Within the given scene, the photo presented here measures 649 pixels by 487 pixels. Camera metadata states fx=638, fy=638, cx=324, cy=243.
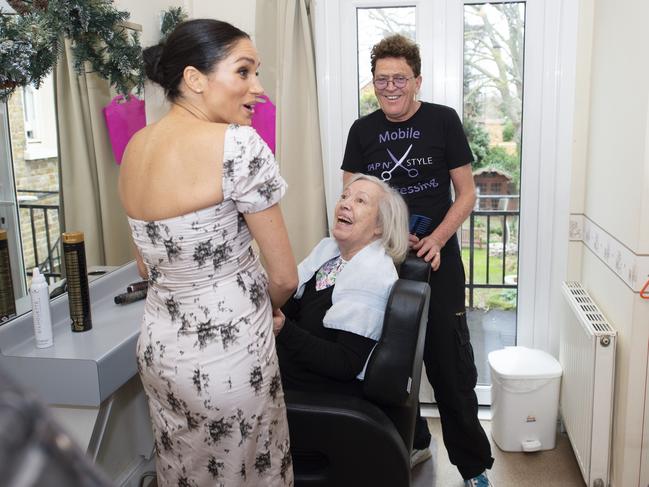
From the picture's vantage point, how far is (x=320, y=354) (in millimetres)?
1649

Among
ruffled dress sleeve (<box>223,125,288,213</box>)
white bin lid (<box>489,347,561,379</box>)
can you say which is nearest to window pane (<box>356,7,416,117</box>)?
white bin lid (<box>489,347,561,379</box>)

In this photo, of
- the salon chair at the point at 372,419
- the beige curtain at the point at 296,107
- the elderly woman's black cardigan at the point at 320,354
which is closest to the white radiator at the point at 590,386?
Answer: the salon chair at the point at 372,419

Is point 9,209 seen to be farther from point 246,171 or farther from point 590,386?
point 590,386

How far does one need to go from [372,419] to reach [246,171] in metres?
0.73

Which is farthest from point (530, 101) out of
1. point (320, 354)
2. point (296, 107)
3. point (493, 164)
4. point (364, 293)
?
point (320, 354)

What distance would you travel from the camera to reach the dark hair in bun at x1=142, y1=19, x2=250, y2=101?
1.28 m

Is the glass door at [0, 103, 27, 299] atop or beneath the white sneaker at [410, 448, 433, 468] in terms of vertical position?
atop

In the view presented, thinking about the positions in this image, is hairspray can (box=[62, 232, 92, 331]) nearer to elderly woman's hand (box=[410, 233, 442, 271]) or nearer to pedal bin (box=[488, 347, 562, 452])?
elderly woman's hand (box=[410, 233, 442, 271])

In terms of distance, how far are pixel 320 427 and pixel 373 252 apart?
0.54m

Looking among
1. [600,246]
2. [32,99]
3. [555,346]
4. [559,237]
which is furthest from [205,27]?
[555,346]

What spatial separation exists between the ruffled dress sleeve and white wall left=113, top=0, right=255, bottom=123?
3.99 ft

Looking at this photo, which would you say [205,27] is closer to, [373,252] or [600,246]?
[373,252]

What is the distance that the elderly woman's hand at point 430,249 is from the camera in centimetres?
209

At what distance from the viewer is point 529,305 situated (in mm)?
2896
